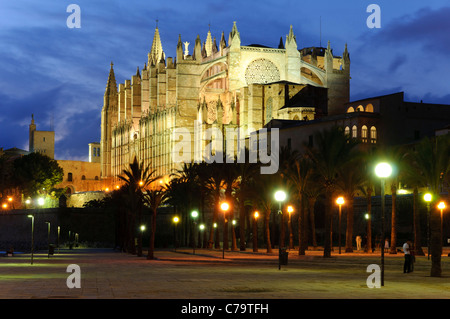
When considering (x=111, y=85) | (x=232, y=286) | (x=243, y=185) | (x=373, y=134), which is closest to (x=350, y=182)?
(x=243, y=185)

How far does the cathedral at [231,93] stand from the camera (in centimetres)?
7731

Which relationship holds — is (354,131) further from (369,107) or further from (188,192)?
(188,192)

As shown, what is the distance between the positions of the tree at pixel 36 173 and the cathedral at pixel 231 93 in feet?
36.1

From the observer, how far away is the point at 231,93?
85.2 meters

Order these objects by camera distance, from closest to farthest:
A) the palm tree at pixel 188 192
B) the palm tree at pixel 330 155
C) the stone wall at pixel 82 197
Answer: the palm tree at pixel 330 155
the palm tree at pixel 188 192
the stone wall at pixel 82 197

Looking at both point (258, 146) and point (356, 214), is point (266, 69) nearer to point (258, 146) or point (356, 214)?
point (258, 146)

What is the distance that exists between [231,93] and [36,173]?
3142 centimetres

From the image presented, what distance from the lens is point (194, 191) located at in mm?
51562

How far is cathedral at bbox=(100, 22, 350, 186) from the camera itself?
3044 inches

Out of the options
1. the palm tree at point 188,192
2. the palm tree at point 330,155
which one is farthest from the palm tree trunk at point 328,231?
the palm tree at point 188,192

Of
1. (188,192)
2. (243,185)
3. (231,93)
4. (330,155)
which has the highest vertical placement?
(231,93)

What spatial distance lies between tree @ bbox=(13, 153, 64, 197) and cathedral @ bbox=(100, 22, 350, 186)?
36.1 ft

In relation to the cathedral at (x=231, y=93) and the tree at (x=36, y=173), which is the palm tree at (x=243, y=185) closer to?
the cathedral at (x=231, y=93)

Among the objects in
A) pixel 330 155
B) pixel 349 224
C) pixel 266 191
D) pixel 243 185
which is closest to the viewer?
pixel 330 155
